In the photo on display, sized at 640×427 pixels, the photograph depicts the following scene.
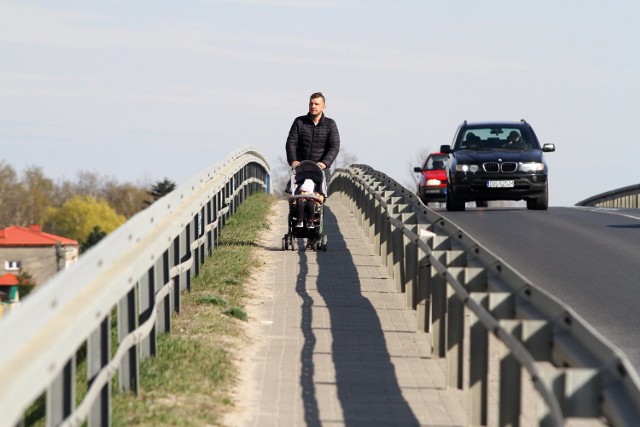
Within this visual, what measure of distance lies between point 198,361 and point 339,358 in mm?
1215

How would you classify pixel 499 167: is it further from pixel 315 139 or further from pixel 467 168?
pixel 315 139

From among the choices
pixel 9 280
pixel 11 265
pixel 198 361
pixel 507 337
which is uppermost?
pixel 507 337

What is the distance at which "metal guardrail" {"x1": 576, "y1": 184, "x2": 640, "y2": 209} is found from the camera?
45.9 metres

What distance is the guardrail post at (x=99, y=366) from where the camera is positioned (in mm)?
7984

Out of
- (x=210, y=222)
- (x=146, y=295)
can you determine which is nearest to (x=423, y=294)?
(x=146, y=295)

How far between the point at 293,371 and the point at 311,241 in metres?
9.80

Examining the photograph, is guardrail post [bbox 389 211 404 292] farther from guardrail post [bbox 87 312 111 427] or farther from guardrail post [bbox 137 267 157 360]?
guardrail post [bbox 87 312 111 427]

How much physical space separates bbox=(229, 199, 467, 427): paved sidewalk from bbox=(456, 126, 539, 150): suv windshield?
413 inches

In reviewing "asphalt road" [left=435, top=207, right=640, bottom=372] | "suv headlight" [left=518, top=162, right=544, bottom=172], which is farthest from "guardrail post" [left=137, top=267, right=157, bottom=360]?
"suv headlight" [left=518, top=162, right=544, bottom=172]

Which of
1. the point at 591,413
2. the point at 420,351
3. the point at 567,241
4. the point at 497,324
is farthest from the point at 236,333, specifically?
the point at 567,241

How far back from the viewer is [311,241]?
20.9 meters

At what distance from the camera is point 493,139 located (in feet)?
94.7

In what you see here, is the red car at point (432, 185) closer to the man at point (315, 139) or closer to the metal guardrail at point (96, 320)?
the man at point (315, 139)

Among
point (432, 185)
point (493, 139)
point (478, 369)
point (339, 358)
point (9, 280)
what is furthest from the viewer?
point (9, 280)
